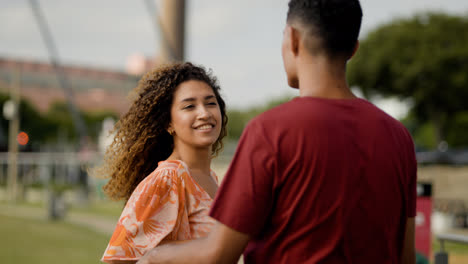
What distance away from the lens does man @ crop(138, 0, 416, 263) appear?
138 cm

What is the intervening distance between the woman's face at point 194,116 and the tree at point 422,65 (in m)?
31.5

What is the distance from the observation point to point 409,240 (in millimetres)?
1636

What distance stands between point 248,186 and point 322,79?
1.25ft

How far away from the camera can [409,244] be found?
1640 millimetres

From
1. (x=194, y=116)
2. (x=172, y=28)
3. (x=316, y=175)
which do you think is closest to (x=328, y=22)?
(x=316, y=175)

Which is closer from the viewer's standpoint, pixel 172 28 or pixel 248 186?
pixel 248 186

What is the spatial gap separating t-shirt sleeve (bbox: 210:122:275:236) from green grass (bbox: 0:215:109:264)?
7.91 m

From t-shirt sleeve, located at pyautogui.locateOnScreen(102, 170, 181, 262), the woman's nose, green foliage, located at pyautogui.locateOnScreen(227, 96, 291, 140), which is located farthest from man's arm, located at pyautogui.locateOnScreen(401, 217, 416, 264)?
green foliage, located at pyautogui.locateOnScreen(227, 96, 291, 140)

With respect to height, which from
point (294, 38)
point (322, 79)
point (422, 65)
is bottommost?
point (322, 79)

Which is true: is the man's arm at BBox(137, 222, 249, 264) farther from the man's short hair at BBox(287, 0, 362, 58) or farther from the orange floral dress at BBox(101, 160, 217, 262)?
the man's short hair at BBox(287, 0, 362, 58)

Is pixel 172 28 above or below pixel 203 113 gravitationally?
above

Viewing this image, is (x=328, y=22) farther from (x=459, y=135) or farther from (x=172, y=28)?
(x=459, y=135)

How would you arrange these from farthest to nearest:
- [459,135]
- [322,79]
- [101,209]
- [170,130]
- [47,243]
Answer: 1. [459,135]
2. [101,209]
3. [47,243]
4. [170,130]
5. [322,79]

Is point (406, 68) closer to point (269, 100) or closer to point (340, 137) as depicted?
point (340, 137)
